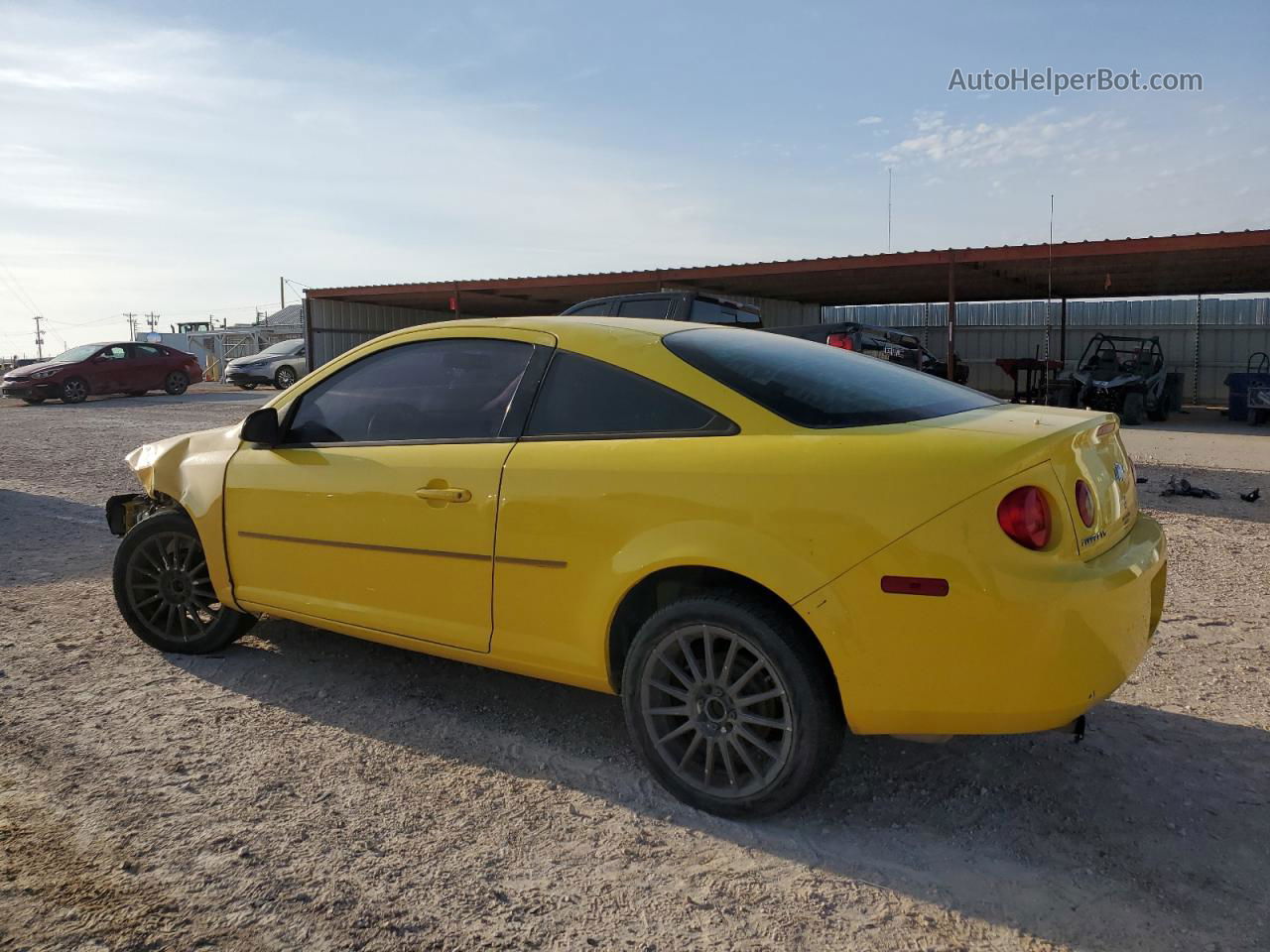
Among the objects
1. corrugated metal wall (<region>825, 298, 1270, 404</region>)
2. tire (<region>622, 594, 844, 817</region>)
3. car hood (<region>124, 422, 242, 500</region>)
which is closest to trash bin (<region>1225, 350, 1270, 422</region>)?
corrugated metal wall (<region>825, 298, 1270, 404</region>)

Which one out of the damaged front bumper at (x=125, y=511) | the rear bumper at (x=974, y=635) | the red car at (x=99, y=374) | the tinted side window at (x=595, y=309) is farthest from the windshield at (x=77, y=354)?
the rear bumper at (x=974, y=635)

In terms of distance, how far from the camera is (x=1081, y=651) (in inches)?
93.0

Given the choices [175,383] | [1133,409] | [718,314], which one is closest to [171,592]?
[718,314]

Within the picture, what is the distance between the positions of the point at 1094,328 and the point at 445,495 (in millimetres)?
29133

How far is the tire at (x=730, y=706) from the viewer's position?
2.59m

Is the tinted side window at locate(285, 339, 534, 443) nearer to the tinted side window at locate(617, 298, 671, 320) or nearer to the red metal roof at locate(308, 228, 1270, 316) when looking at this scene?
the tinted side window at locate(617, 298, 671, 320)

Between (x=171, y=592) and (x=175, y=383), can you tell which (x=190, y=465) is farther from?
(x=175, y=383)

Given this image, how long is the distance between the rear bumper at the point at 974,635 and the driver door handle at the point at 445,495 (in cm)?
122

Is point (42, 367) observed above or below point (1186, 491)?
above

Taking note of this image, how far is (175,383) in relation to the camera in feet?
78.8

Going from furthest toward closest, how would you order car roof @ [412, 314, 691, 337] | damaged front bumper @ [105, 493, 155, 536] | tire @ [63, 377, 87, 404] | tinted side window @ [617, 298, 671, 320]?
tire @ [63, 377, 87, 404] < tinted side window @ [617, 298, 671, 320] < damaged front bumper @ [105, 493, 155, 536] < car roof @ [412, 314, 691, 337]

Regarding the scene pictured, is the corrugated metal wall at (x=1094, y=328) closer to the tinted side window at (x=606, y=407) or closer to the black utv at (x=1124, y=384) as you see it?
the black utv at (x=1124, y=384)

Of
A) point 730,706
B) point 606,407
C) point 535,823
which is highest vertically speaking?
point 606,407

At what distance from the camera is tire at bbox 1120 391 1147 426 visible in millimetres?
17719
